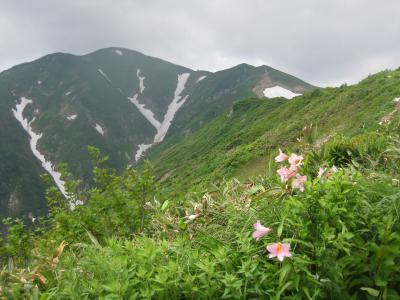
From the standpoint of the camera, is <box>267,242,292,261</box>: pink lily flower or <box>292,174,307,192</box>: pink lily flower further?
<box>292,174,307,192</box>: pink lily flower

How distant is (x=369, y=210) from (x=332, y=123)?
2459cm

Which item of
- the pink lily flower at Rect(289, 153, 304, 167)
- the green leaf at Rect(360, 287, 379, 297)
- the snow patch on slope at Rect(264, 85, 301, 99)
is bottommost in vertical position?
the green leaf at Rect(360, 287, 379, 297)

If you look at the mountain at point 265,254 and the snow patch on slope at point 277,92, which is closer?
the mountain at point 265,254

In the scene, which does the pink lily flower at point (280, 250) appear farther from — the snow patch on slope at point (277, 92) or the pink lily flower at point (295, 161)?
the snow patch on slope at point (277, 92)

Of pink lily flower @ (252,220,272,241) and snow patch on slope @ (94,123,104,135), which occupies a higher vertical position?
snow patch on slope @ (94,123,104,135)

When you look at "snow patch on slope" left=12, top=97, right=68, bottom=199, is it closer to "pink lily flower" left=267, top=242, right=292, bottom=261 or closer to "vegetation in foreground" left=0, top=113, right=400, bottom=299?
"vegetation in foreground" left=0, top=113, right=400, bottom=299

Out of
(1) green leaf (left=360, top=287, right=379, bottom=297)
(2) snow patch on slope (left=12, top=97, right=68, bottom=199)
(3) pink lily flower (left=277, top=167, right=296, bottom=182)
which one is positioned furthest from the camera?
(2) snow patch on slope (left=12, top=97, right=68, bottom=199)

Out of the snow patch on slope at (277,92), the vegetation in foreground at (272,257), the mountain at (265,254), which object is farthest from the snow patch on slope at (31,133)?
the vegetation in foreground at (272,257)

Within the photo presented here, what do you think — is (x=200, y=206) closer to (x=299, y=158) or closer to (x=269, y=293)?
(x=299, y=158)

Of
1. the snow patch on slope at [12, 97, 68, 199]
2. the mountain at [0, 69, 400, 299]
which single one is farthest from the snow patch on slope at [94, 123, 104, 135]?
the mountain at [0, 69, 400, 299]

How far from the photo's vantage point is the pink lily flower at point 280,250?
2.42 meters

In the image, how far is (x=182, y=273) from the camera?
8.50ft

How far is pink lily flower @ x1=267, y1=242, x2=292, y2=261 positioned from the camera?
242 cm

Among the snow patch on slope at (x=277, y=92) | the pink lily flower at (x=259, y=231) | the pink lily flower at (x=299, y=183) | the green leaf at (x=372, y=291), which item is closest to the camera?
the green leaf at (x=372, y=291)
